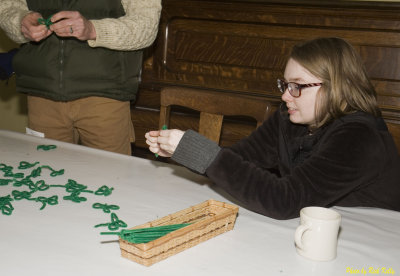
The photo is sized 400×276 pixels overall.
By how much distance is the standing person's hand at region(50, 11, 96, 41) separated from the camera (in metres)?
1.90

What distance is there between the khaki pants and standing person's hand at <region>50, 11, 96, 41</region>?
294 mm

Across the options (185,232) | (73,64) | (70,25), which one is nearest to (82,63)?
(73,64)

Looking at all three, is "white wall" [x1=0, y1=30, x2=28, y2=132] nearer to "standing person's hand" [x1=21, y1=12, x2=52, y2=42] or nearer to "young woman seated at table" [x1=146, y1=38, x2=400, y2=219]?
"standing person's hand" [x1=21, y1=12, x2=52, y2=42]

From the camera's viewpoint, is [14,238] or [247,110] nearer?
[14,238]

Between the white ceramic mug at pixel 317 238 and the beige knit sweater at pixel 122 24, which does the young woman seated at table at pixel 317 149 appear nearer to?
the white ceramic mug at pixel 317 238

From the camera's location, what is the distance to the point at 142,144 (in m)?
2.93

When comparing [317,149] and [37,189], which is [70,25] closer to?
[37,189]

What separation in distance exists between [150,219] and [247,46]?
158 cm

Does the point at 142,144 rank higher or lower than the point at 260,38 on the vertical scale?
lower

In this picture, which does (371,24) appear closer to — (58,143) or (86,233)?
(58,143)

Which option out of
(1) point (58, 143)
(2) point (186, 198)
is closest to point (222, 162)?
(2) point (186, 198)

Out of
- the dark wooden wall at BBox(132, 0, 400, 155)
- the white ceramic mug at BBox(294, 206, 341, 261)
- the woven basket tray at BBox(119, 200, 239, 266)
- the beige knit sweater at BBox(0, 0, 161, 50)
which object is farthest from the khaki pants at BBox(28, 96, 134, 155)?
the white ceramic mug at BBox(294, 206, 341, 261)

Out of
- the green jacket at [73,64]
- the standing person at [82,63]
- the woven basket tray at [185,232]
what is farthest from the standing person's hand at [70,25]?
the woven basket tray at [185,232]

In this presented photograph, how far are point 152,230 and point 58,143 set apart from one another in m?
0.94
